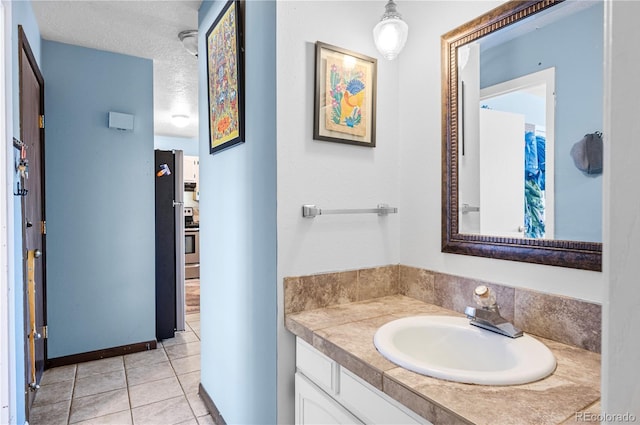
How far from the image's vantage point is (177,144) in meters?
6.57

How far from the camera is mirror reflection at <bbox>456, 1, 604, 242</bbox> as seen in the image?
1.06 m

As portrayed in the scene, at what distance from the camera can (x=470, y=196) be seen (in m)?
1.42

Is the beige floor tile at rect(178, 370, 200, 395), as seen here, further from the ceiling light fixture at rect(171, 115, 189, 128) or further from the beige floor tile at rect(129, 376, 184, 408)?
the ceiling light fixture at rect(171, 115, 189, 128)

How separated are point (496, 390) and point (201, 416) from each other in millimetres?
1858

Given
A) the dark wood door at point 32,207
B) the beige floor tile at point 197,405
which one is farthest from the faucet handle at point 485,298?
the dark wood door at point 32,207

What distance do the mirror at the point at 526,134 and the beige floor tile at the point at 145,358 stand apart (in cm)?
251

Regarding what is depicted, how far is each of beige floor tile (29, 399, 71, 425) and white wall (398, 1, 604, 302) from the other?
2.13 m

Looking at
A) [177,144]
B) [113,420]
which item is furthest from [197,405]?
[177,144]

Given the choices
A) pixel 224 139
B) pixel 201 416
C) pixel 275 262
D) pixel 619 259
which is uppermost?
pixel 224 139

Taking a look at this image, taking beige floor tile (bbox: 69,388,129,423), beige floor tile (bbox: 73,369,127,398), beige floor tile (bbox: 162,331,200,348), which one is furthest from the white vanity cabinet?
beige floor tile (bbox: 162,331,200,348)

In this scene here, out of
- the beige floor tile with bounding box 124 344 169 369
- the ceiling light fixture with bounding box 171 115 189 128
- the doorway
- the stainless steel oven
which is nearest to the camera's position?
the doorway

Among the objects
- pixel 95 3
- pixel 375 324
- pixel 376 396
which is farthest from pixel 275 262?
pixel 95 3

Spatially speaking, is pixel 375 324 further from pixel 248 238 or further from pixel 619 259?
pixel 619 259

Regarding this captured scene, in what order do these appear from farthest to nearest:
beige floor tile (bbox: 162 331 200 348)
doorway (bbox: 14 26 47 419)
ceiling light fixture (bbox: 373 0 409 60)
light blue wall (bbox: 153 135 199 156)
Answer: light blue wall (bbox: 153 135 199 156) → beige floor tile (bbox: 162 331 200 348) → doorway (bbox: 14 26 47 419) → ceiling light fixture (bbox: 373 0 409 60)
